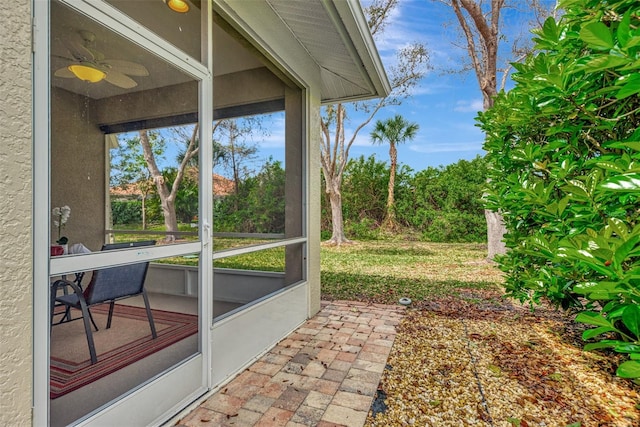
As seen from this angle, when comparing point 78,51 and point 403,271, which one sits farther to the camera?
point 403,271

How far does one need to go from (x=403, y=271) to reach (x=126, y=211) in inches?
263

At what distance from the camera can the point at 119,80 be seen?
205 cm

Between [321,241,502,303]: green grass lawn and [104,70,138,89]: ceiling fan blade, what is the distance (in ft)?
13.8

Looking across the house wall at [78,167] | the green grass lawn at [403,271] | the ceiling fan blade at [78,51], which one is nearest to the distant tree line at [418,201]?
the green grass lawn at [403,271]

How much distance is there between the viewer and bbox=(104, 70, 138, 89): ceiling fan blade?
6.51 feet

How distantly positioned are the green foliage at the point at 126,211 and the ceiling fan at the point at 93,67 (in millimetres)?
723

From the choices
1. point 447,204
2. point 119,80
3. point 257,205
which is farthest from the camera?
point 447,204

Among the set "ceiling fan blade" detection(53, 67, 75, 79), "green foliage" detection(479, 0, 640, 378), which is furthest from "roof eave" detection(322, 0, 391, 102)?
"ceiling fan blade" detection(53, 67, 75, 79)

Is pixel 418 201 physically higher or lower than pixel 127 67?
lower

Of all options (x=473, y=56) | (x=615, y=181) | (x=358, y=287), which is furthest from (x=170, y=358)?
(x=473, y=56)

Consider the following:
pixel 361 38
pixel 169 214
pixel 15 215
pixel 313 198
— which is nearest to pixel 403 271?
pixel 313 198

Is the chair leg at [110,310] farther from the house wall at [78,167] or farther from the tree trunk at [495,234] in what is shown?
the tree trunk at [495,234]

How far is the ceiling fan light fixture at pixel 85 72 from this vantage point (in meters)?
1.66

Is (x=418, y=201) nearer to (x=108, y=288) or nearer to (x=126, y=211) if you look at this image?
(x=126, y=211)
